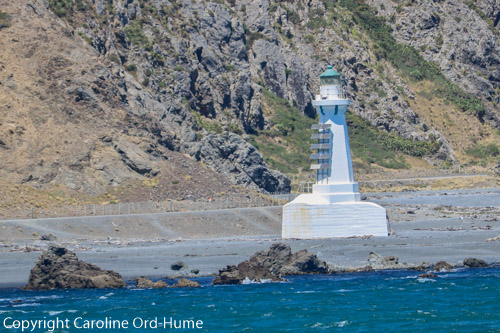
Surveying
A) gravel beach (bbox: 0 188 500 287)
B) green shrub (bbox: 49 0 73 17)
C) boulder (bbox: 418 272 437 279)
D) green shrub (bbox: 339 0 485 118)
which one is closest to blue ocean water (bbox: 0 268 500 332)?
boulder (bbox: 418 272 437 279)

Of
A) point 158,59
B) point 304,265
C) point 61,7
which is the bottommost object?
point 304,265

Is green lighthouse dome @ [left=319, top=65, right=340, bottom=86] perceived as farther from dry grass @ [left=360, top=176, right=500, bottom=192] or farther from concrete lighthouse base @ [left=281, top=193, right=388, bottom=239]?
dry grass @ [left=360, top=176, right=500, bottom=192]

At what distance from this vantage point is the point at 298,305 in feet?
135

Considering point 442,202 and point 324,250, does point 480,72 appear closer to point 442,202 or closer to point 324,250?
point 442,202

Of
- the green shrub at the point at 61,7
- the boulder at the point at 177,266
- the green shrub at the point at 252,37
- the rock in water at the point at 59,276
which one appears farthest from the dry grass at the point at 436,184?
the rock in water at the point at 59,276

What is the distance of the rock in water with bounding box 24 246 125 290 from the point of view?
45.4 m

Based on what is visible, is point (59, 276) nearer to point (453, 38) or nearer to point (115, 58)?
point (115, 58)

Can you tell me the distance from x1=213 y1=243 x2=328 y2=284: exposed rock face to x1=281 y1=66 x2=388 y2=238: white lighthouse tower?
331 inches

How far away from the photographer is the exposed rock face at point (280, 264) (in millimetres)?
48000

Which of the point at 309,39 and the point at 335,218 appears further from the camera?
the point at 309,39

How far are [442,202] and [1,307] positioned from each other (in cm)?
5746

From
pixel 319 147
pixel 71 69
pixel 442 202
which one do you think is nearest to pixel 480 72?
pixel 442 202

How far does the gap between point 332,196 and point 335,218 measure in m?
1.20

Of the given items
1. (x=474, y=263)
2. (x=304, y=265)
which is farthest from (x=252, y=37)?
(x=474, y=263)
